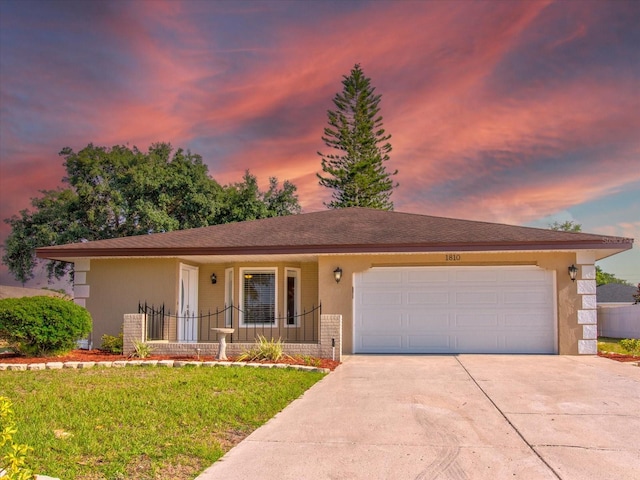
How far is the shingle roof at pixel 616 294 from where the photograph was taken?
125ft

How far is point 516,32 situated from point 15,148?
59.4 ft

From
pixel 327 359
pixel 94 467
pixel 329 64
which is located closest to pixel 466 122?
pixel 329 64

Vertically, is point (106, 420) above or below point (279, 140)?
below

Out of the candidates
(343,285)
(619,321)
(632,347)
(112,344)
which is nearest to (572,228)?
(619,321)

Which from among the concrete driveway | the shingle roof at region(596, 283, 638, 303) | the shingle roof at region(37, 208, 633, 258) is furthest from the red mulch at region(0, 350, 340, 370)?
the shingle roof at region(596, 283, 638, 303)

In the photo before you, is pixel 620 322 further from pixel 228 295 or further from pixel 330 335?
pixel 228 295

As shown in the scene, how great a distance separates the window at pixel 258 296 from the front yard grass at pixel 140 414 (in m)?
5.52

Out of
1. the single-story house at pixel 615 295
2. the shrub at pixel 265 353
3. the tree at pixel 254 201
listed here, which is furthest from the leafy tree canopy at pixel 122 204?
the single-story house at pixel 615 295

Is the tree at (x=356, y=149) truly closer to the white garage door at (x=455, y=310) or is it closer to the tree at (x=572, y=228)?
the white garage door at (x=455, y=310)

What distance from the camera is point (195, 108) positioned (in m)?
19.9

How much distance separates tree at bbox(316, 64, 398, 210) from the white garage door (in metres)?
23.0

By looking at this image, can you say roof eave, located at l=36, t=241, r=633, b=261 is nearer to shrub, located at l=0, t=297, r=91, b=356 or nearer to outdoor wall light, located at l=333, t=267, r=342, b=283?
outdoor wall light, located at l=333, t=267, r=342, b=283

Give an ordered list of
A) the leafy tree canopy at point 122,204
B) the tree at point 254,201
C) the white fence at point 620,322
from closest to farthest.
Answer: the white fence at point 620,322, the leafy tree canopy at point 122,204, the tree at point 254,201

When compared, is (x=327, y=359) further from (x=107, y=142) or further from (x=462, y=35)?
(x=107, y=142)
